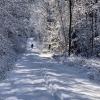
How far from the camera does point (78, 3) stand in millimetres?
44656

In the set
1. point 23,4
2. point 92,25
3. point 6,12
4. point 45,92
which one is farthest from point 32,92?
point 92,25

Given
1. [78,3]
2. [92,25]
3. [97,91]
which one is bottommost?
[97,91]

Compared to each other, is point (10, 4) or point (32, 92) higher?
point (10, 4)

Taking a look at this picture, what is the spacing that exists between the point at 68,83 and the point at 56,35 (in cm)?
3456

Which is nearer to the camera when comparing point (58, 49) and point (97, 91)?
point (97, 91)

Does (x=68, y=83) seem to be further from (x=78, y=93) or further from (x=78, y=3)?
(x=78, y=3)

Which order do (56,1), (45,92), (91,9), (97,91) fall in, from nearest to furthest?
(45,92) → (97,91) → (91,9) → (56,1)

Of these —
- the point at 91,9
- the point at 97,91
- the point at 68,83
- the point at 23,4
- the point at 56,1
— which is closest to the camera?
the point at 97,91

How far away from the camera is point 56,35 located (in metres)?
51.5

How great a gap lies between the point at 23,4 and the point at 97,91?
15425 millimetres

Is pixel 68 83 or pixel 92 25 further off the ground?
pixel 92 25

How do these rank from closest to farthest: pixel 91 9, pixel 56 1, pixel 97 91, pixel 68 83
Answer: pixel 97 91 → pixel 68 83 → pixel 91 9 → pixel 56 1

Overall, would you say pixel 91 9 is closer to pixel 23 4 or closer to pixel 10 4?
pixel 23 4

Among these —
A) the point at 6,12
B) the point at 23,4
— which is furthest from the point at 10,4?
the point at 23,4
